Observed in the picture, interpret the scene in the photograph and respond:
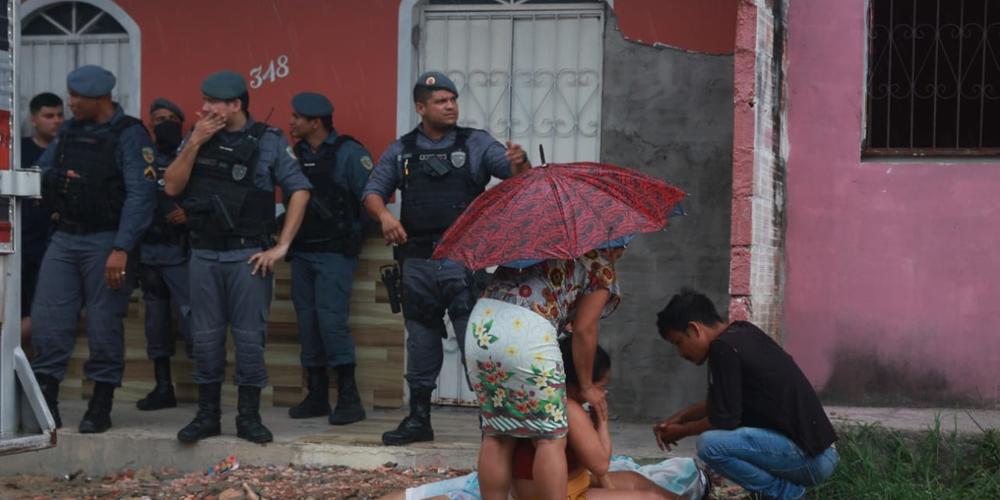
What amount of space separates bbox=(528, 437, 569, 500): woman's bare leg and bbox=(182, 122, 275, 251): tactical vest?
8.28 feet

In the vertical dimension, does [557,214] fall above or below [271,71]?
below

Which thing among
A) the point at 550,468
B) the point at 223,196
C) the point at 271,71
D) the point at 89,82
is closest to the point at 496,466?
the point at 550,468

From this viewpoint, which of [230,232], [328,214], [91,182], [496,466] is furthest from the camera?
[328,214]

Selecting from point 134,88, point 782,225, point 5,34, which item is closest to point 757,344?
point 782,225

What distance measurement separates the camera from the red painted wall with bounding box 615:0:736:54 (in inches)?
311

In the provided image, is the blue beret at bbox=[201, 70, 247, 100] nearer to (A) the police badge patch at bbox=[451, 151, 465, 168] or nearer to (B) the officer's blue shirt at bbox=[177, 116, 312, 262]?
(B) the officer's blue shirt at bbox=[177, 116, 312, 262]

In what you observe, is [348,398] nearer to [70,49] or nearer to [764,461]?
[764,461]

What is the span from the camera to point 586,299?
5211 mm

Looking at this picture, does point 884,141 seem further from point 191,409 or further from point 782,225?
point 191,409

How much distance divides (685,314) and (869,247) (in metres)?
2.26

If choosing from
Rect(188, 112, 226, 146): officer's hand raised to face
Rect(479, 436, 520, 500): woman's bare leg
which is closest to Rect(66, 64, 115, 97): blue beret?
Rect(188, 112, 226, 146): officer's hand raised to face

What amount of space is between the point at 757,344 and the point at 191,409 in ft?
13.5

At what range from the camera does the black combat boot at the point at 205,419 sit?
708cm

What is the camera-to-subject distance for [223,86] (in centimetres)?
697
